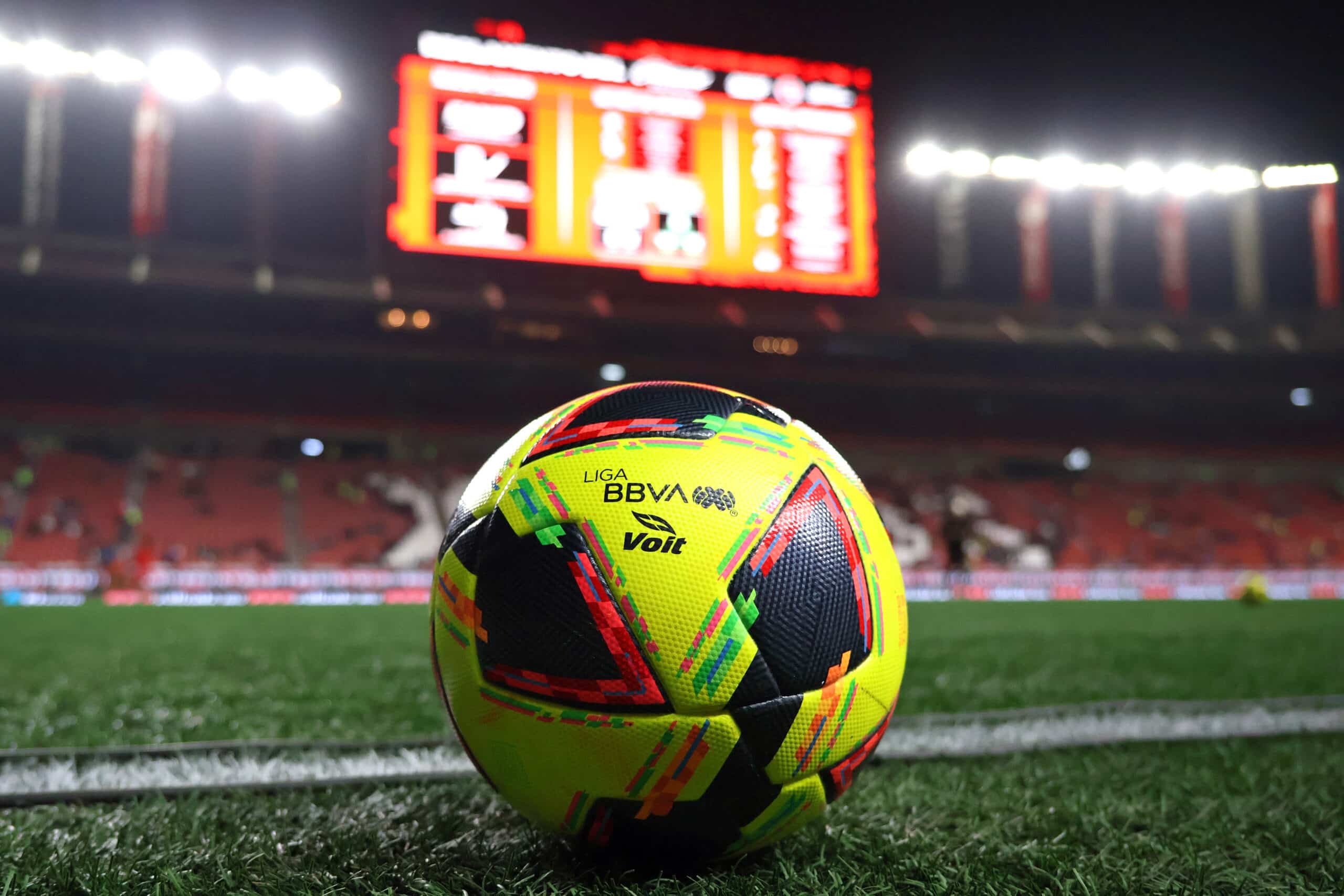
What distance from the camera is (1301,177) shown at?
2502 cm

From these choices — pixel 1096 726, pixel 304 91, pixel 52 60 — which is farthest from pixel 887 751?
pixel 52 60

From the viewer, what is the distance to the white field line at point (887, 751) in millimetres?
1939

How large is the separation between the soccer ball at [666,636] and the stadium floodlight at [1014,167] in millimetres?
24892

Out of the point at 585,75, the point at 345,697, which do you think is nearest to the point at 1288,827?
the point at 345,697

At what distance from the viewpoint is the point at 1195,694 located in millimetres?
3463

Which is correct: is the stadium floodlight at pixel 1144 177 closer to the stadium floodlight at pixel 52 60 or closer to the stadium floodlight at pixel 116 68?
the stadium floodlight at pixel 116 68

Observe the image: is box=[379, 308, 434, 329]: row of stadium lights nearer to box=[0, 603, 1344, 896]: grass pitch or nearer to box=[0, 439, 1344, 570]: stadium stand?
box=[0, 439, 1344, 570]: stadium stand

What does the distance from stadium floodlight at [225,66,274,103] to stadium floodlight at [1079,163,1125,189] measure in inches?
796

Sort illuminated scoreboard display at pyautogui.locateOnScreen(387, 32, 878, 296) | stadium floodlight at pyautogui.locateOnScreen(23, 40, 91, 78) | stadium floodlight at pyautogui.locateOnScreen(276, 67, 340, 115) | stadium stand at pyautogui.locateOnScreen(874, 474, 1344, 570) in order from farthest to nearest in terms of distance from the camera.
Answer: stadium stand at pyautogui.locateOnScreen(874, 474, 1344, 570) → stadium floodlight at pyautogui.locateOnScreen(276, 67, 340, 115) → stadium floodlight at pyautogui.locateOnScreen(23, 40, 91, 78) → illuminated scoreboard display at pyautogui.locateOnScreen(387, 32, 878, 296)

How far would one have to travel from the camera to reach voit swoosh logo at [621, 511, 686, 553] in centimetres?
127

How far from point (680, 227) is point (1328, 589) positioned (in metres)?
14.6

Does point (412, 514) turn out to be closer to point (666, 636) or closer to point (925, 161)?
point (925, 161)

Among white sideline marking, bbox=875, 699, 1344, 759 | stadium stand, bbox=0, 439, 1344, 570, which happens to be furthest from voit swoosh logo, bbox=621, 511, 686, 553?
stadium stand, bbox=0, 439, 1344, 570

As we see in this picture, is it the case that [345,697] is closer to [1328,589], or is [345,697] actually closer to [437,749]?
[437,749]
